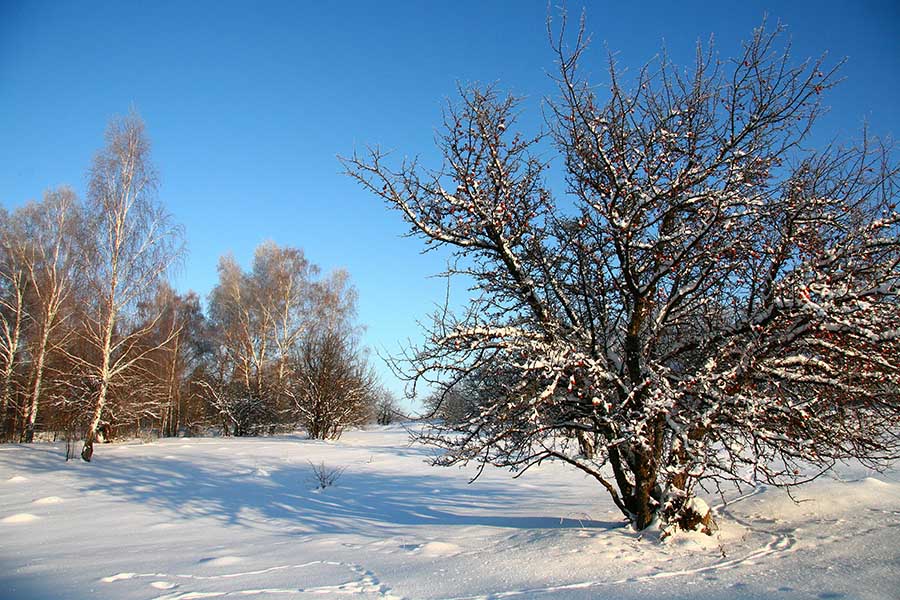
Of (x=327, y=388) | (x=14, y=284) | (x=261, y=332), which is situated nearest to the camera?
(x=14, y=284)

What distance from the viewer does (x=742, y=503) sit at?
6492 millimetres

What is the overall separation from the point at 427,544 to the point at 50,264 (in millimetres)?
17173

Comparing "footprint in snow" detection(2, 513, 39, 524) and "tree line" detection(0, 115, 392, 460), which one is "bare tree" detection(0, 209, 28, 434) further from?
"footprint in snow" detection(2, 513, 39, 524)

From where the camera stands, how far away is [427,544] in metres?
5.96

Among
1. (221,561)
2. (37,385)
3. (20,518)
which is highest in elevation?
(37,385)

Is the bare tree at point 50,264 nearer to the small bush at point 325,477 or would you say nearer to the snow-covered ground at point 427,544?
the snow-covered ground at point 427,544

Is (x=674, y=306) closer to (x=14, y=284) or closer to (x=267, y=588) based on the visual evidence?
(x=267, y=588)

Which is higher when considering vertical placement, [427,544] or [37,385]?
[37,385]

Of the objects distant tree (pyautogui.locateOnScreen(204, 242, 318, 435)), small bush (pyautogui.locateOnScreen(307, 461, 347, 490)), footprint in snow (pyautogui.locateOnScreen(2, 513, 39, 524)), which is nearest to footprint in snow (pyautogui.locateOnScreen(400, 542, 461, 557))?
small bush (pyautogui.locateOnScreen(307, 461, 347, 490))

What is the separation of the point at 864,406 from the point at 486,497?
21.6 feet

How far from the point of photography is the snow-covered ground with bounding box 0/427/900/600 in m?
4.18

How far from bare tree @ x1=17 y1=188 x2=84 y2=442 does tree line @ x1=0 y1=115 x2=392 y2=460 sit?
0.06m

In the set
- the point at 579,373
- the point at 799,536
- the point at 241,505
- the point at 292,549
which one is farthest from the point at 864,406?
the point at 241,505

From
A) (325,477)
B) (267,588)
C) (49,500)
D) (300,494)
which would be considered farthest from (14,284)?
(267,588)
